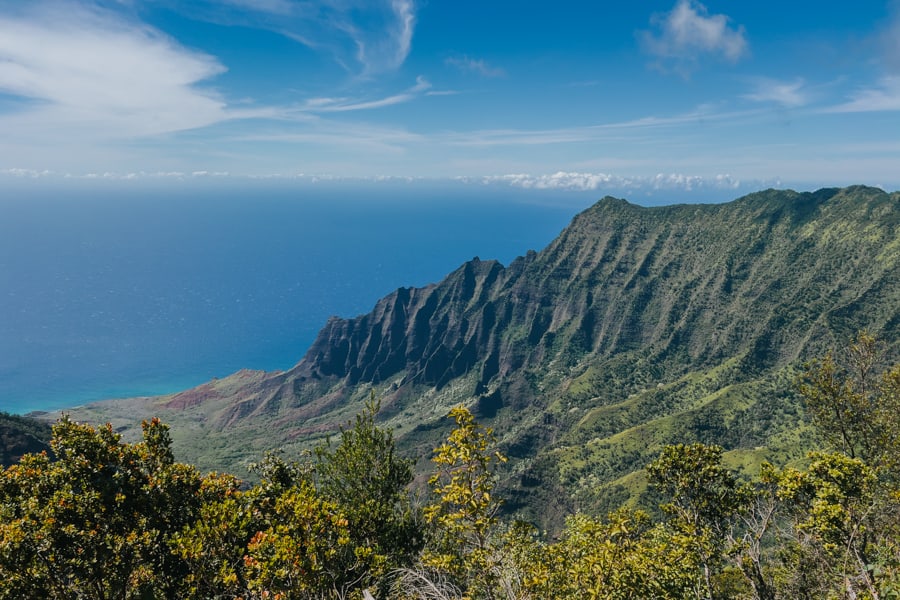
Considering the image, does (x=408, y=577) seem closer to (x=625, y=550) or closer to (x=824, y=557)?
(x=625, y=550)

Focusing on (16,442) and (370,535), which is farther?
(16,442)

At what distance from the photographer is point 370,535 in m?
25.0

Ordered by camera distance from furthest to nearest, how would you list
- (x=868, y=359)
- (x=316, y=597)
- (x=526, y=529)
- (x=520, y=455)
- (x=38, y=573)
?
(x=520, y=455) → (x=868, y=359) → (x=526, y=529) → (x=38, y=573) → (x=316, y=597)

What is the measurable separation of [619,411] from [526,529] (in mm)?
167416

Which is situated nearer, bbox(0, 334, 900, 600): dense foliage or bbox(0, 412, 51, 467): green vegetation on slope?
bbox(0, 334, 900, 600): dense foliage

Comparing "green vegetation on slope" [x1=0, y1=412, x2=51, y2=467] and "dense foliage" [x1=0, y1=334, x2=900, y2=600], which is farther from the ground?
"dense foliage" [x1=0, y1=334, x2=900, y2=600]

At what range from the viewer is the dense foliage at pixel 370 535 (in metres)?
14.0

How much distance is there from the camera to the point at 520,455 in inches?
6526

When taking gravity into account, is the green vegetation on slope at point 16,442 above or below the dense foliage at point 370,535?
below

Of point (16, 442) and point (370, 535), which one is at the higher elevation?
point (370, 535)

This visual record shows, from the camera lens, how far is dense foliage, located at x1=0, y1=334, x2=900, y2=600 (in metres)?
14.0

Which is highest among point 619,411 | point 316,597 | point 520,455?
point 316,597

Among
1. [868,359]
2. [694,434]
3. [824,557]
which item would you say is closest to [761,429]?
[694,434]

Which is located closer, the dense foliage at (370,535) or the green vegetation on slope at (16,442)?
the dense foliage at (370,535)
